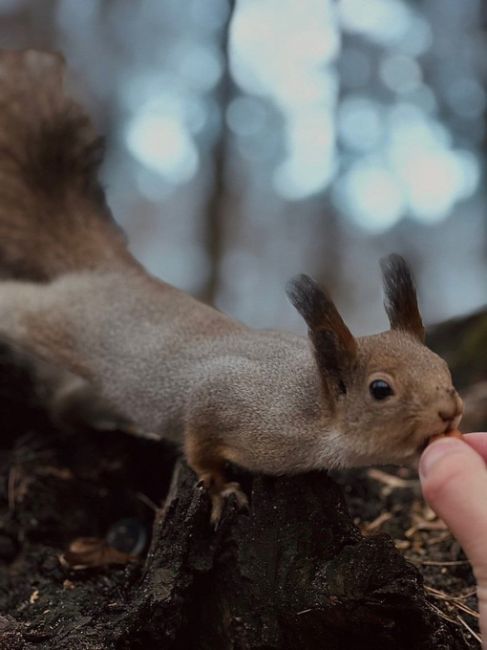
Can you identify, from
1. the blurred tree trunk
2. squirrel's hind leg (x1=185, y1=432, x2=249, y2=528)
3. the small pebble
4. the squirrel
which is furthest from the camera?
the blurred tree trunk

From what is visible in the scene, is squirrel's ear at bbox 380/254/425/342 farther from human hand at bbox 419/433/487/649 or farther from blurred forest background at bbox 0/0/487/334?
blurred forest background at bbox 0/0/487/334

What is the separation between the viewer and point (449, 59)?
3311 millimetres

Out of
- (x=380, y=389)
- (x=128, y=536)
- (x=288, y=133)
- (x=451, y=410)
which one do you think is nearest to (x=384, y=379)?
(x=380, y=389)

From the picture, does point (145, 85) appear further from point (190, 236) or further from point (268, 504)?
point (268, 504)

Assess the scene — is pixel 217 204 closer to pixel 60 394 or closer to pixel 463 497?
pixel 60 394

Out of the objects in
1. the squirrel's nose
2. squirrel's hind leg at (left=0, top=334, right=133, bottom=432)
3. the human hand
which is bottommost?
squirrel's hind leg at (left=0, top=334, right=133, bottom=432)

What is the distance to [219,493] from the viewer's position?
66.7 inches

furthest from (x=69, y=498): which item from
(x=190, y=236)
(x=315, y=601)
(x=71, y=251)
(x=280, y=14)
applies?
(x=280, y=14)

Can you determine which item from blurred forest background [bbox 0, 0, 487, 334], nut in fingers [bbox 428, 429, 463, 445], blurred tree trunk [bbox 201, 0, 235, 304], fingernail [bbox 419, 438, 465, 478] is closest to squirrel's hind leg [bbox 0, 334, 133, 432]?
blurred forest background [bbox 0, 0, 487, 334]

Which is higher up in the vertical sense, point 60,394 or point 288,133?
point 288,133

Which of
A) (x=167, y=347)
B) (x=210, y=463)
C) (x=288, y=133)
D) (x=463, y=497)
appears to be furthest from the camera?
(x=288, y=133)

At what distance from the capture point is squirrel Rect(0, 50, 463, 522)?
1.45m

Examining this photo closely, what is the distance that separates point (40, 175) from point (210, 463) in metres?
1.42

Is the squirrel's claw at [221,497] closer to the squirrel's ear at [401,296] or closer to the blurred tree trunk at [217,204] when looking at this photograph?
the squirrel's ear at [401,296]
